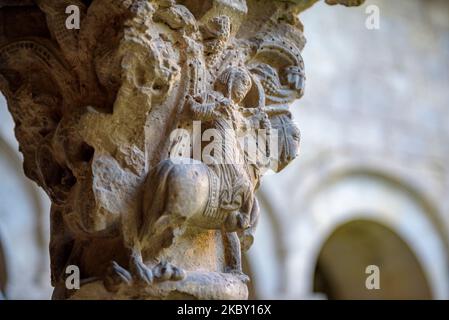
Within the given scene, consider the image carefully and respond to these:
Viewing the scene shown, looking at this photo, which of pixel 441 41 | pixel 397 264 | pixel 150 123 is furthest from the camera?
pixel 441 41

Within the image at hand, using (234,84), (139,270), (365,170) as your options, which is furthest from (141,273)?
(365,170)

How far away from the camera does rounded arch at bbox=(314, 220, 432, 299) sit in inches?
291

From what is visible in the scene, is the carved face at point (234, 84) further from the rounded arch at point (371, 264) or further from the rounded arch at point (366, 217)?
the rounded arch at point (371, 264)

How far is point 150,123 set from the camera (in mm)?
2350

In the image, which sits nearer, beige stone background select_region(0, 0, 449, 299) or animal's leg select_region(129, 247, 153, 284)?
animal's leg select_region(129, 247, 153, 284)

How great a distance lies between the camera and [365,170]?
7.16m

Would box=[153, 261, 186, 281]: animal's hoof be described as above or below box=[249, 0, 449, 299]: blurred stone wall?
below

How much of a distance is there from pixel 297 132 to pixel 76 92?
726 mm

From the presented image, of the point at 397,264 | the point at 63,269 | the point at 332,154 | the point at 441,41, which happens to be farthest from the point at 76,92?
the point at 441,41

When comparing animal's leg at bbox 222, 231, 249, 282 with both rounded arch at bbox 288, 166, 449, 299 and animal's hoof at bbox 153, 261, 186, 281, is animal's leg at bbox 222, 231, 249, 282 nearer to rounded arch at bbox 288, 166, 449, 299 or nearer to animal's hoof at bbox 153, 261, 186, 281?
animal's hoof at bbox 153, 261, 186, 281

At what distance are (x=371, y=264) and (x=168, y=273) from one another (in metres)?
5.65

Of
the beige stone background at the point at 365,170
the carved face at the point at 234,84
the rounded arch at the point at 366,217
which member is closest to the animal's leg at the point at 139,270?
the carved face at the point at 234,84

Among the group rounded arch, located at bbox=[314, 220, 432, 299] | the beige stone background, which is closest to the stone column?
the beige stone background
